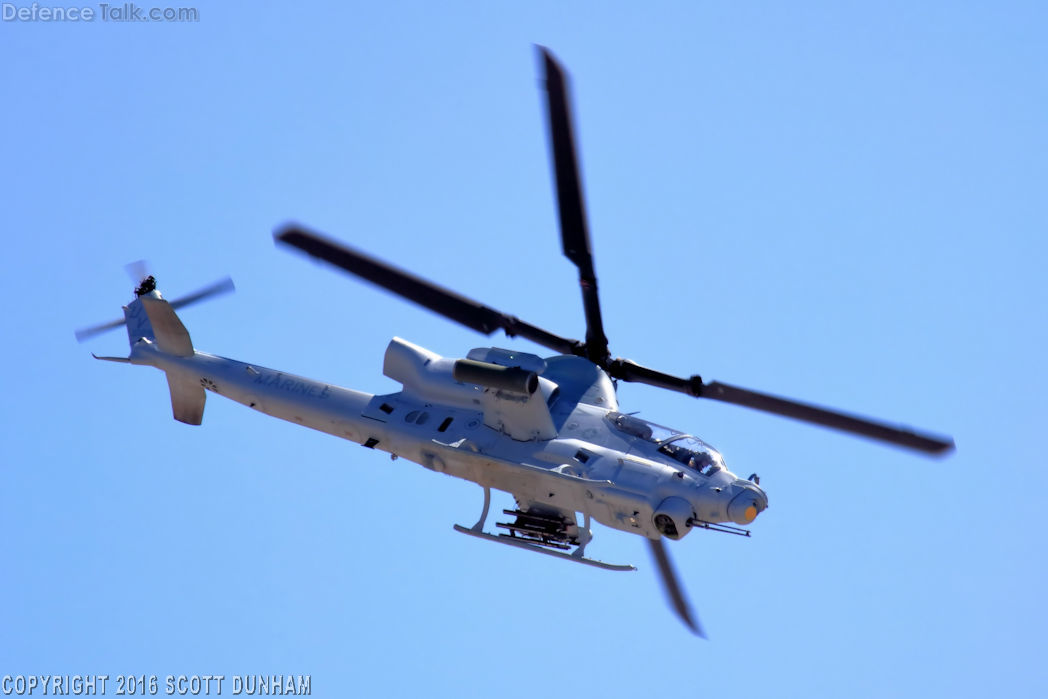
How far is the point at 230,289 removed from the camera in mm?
25344

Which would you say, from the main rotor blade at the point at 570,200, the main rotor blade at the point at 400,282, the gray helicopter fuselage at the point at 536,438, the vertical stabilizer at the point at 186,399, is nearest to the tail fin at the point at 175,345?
the vertical stabilizer at the point at 186,399

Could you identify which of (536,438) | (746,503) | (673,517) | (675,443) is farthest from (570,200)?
(746,503)

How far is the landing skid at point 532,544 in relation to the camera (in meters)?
20.5

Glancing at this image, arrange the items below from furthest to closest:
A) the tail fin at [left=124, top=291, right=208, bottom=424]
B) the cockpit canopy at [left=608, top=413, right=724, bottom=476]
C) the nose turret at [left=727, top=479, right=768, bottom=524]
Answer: the tail fin at [left=124, top=291, right=208, bottom=424] < the cockpit canopy at [left=608, top=413, right=724, bottom=476] < the nose turret at [left=727, top=479, right=768, bottom=524]

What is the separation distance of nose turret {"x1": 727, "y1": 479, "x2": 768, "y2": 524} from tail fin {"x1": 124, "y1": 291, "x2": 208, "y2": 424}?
1074 centimetres

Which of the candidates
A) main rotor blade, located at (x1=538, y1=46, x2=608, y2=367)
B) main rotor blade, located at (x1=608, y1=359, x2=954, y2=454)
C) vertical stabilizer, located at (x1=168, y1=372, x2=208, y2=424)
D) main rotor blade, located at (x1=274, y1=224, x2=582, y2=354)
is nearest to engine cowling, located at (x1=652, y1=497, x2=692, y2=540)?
main rotor blade, located at (x1=608, y1=359, x2=954, y2=454)

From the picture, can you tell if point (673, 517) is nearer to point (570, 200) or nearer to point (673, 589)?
point (673, 589)

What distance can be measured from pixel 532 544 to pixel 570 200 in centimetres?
539

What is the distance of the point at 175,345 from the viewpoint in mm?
25500

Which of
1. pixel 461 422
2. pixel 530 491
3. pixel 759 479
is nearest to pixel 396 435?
pixel 461 422

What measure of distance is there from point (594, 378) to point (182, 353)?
27.1 feet

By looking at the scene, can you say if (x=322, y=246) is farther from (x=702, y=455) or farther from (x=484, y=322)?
(x=702, y=455)

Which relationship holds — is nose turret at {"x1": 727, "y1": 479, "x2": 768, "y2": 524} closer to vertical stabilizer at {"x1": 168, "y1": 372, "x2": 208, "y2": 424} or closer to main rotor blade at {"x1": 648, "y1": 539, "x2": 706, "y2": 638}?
main rotor blade at {"x1": 648, "y1": 539, "x2": 706, "y2": 638}

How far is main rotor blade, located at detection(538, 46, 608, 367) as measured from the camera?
61.7 ft
